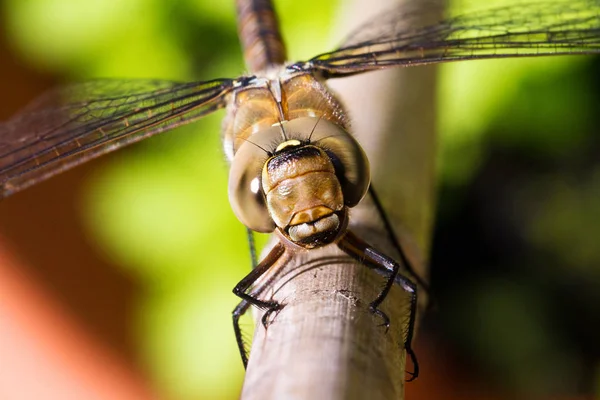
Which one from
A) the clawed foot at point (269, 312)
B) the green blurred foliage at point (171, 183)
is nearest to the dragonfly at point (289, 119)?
the clawed foot at point (269, 312)

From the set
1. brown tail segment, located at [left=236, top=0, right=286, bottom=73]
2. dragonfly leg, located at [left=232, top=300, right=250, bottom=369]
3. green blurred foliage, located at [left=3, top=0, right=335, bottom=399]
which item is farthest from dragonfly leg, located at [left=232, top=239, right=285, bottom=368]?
brown tail segment, located at [left=236, top=0, right=286, bottom=73]

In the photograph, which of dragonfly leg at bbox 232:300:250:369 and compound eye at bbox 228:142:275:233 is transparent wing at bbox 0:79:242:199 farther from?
dragonfly leg at bbox 232:300:250:369

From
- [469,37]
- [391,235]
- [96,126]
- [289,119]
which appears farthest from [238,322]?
[469,37]

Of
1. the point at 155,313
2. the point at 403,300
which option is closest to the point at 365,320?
the point at 403,300

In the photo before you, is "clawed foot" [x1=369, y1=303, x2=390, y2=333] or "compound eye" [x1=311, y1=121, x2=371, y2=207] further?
"compound eye" [x1=311, y1=121, x2=371, y2=207]

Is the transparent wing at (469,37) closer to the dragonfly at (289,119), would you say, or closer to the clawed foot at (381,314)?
the dragonfly at (289,119)
